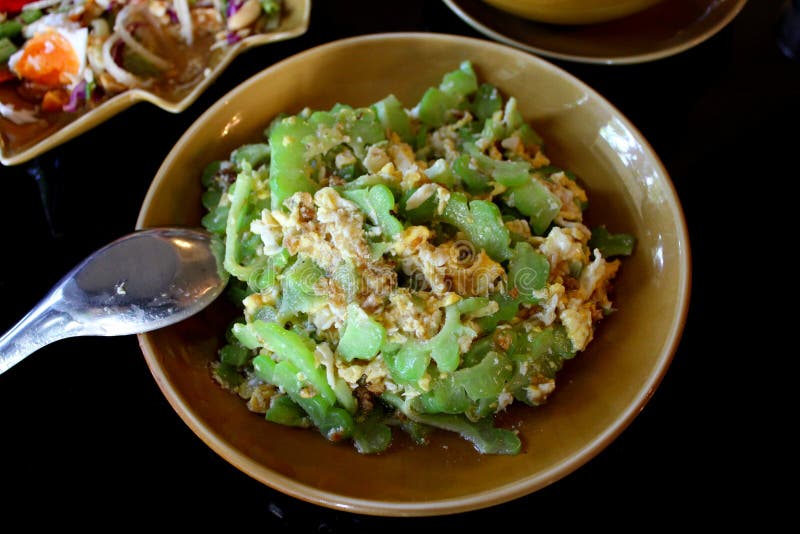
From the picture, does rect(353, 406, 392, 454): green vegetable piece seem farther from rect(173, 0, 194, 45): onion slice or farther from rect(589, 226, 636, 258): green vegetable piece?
rect(173, 0, 194, 45): onion slice

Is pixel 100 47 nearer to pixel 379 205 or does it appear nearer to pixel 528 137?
pixel 379 205

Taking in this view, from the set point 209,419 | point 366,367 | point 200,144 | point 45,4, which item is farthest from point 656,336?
point 45,4

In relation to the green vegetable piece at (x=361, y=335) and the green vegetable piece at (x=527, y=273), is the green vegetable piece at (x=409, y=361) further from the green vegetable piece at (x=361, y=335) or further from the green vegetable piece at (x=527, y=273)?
the green vegetable piece at (x=527, y=273)

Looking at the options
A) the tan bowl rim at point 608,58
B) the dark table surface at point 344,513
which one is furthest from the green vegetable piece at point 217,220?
the tan bowl rim at point 608,58

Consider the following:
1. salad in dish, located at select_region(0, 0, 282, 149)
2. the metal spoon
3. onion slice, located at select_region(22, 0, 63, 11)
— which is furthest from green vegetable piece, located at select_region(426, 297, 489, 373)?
onion slice, located at select_region(22, 0, 63, 11)

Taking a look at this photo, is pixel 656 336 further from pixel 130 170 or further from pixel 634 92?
pixel 130 170

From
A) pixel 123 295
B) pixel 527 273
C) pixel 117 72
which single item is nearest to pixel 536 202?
pixel 527 273

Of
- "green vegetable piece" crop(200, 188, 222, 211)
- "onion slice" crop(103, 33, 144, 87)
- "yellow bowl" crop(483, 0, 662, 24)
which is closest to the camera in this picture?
"green vegetable piece" crop(200, 188, 222, 211)
